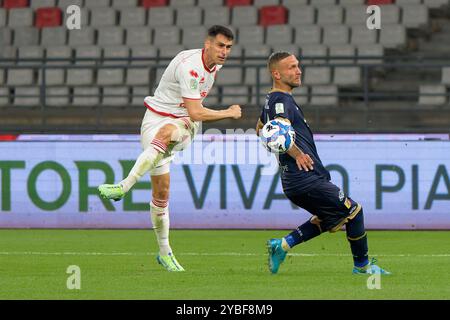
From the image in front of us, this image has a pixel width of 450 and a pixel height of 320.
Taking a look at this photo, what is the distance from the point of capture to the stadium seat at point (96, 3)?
85.0 ft

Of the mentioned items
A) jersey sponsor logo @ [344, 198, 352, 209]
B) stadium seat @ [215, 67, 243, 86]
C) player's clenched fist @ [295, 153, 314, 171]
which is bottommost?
jersey sponsor logo @ [344, 198, 352, 209]

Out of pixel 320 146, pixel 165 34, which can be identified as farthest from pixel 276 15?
pixel 320 146

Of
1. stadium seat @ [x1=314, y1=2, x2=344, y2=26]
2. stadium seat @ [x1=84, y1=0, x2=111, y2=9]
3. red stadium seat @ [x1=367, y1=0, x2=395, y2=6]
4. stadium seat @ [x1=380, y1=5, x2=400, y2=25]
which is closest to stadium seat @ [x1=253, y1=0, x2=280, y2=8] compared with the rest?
stadium seat @ [x1=314, y1=2, x2=344, y2=26]

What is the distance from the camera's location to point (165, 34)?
2484 centimetres

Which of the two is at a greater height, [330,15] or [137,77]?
[330,15]

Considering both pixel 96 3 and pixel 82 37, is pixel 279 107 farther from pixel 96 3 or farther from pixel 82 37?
pixel 96 3

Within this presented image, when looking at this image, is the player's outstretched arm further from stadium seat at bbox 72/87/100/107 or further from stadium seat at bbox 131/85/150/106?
stadium seat at bbox 72/87/100/107

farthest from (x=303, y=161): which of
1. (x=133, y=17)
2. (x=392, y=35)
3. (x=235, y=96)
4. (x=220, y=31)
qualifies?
(x=133, y=17)

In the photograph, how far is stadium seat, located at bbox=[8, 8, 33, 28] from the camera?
25938 millimetres

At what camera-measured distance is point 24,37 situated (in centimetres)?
2558

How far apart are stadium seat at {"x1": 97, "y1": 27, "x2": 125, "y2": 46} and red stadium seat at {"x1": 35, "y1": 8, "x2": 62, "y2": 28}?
3.73 ft

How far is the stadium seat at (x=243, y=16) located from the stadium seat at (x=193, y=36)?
702mm

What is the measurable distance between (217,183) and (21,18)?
9492mm

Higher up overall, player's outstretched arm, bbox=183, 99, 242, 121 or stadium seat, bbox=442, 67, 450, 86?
player's outstretched arm, bbox=183, 99, 242, 121
